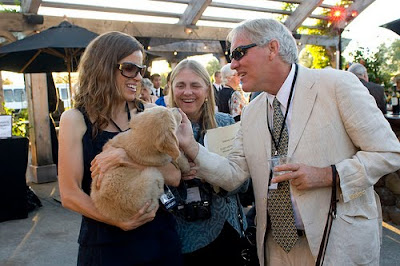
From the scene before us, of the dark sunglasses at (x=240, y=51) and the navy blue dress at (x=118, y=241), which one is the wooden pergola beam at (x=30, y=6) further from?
the dark sunglasses at (x=240, y=51)

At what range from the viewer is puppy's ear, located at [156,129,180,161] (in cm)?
186

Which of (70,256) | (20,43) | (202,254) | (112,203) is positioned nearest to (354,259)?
(202,254)

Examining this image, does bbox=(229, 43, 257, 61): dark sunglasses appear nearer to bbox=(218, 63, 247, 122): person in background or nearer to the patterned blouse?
the patterned blouse

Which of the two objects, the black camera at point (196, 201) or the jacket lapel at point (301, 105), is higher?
the jacket lapel at point (301, 105)

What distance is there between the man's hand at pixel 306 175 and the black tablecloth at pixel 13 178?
5.48 meters

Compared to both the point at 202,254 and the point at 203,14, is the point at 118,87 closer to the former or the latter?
the point at 202,254

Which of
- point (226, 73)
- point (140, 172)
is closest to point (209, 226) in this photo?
point (140, 172)

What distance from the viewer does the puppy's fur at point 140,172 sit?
1853 millimetres

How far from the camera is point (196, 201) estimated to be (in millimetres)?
2439

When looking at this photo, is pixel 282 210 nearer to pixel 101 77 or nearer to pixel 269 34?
pixel 269 34

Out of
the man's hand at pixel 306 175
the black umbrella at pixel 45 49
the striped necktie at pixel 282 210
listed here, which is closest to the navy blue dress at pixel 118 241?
the striped necktie at pixel 282 210

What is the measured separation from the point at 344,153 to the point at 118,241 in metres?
1.27

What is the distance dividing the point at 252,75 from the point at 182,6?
Answer: 8.78 meters

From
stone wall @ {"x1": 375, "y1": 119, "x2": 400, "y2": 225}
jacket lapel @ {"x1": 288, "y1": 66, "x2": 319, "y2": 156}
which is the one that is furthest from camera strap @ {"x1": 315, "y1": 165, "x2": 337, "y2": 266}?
stone wall @ {"x1": 375, "y1": 119, "x2": 400, "y2": 225}
